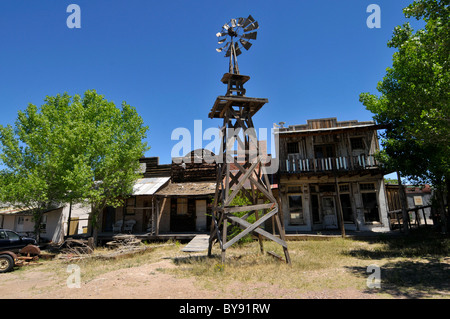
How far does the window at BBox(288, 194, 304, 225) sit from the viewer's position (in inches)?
702

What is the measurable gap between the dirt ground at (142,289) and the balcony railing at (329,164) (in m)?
11.1

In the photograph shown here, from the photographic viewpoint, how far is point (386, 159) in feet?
46.8

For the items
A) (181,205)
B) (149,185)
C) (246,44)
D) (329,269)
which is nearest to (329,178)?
(329,269)

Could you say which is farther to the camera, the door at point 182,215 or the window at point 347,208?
the door at point 182,215

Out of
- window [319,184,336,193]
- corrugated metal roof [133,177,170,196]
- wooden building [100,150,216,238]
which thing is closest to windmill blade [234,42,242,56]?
wooden building [100,150,216,238]

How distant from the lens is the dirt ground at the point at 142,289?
231 inches

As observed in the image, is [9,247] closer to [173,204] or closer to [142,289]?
[142,289]

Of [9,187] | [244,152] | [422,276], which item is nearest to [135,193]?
[9,187]

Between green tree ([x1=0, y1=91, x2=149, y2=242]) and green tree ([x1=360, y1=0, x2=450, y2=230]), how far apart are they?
14.3 meters

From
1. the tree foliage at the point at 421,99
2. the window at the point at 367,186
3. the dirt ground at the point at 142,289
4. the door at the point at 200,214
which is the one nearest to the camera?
the dirt ground at the point at 142,289

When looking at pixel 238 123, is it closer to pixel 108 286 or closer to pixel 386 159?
pixel 108 286

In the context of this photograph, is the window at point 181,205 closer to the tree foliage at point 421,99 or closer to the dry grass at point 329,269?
the dry grass at point 329,269

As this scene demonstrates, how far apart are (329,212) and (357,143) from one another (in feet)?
17.0

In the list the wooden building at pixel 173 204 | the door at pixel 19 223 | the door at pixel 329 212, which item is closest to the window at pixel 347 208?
the door at pixel 329 212
